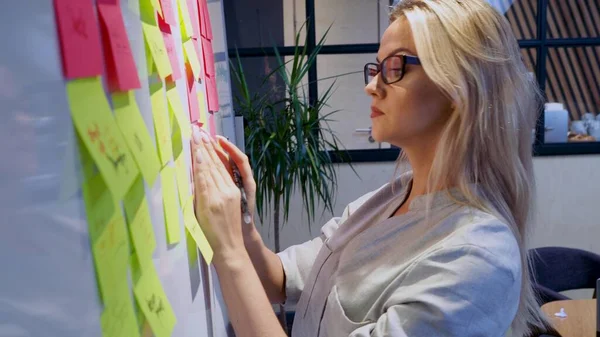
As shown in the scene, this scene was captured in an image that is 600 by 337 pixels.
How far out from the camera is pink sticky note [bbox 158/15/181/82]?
0.84m

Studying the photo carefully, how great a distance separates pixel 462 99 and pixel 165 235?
55 centimetres

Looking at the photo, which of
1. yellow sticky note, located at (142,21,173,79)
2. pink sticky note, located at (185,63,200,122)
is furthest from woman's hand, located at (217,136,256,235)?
yellow sticky note, located at (142,21,173,79)

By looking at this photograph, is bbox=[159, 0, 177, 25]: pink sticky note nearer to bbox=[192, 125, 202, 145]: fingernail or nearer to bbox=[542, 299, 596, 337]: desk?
bbox=[192, 125, 202, 145]: fingernail

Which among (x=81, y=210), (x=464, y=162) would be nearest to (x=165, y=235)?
(x=81, y=210)

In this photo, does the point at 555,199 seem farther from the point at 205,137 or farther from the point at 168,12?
the point at 168,12

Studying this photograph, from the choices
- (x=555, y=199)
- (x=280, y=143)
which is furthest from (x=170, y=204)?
(x=555, y=199)

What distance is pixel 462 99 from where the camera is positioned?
105cm

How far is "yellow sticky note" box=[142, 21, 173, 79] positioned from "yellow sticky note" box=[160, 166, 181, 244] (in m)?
0.13

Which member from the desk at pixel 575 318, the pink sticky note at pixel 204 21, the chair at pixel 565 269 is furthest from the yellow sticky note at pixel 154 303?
the chair at pixel 565 269

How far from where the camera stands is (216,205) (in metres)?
1.00

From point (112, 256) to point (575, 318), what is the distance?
213 centimetres

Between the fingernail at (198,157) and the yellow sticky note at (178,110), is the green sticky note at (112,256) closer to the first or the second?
the yellow sticky note at (178,110)

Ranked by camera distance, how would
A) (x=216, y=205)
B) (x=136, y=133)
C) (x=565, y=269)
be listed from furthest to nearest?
(x=565, y=269) → (x=216, y=205) → (x=136, y=133)

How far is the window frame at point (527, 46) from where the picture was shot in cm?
390
